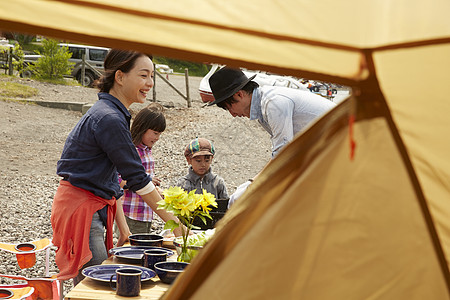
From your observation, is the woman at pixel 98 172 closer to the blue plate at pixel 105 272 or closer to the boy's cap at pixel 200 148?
the blue plate at pixel 105 272

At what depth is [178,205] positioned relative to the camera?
10.5 ft

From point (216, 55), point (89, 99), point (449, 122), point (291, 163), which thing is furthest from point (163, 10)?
point (89, 99)

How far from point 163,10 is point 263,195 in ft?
1.88

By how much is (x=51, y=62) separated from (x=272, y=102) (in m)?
18.5

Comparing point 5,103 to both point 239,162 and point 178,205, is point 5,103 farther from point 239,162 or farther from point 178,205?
point 178,205

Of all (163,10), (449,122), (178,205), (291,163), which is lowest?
(178,205)

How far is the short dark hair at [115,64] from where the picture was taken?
352 cm

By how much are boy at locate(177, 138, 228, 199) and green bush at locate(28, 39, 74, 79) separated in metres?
16.6

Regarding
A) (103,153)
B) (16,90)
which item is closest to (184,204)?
(103,153)

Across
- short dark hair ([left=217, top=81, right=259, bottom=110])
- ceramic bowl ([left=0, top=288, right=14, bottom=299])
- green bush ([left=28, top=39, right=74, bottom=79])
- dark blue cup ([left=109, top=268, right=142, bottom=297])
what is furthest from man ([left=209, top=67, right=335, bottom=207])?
green bush ([left=28, top=39, right=74, bottom=79])

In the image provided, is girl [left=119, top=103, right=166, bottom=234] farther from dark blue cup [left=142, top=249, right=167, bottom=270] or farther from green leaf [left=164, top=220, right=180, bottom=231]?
dark blue cup [left=142, top=249, right=167, bottom=270]

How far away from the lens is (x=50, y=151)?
42.0ft

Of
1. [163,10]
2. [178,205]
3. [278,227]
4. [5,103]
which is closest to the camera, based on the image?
[163,10]

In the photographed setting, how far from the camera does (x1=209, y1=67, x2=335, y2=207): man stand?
4.09 m
